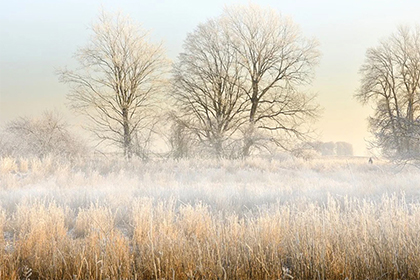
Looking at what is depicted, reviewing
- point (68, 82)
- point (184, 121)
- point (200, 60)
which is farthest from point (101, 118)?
point (200, 60)

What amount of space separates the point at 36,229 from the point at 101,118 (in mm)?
17074

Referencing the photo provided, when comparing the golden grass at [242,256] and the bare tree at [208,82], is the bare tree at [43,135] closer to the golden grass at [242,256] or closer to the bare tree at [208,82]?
the bare tree at [208,82]

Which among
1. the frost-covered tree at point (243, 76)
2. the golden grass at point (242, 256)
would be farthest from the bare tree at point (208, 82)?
the golden grass at point (242, 256)

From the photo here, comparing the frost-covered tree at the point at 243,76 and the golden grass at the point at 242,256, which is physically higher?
the frost-covered tree at the point at 243,76

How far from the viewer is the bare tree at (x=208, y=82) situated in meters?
21.4

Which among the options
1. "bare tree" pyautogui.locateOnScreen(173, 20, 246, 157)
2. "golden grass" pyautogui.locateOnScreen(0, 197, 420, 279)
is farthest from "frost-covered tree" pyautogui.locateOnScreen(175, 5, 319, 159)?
"golden grass" pyautogui.locateOnScreen(0, 197, 420, 279)

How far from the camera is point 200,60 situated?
70.6 ft

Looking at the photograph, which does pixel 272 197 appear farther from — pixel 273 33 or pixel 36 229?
pixel 273 33

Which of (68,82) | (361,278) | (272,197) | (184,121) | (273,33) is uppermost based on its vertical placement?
(273,33)

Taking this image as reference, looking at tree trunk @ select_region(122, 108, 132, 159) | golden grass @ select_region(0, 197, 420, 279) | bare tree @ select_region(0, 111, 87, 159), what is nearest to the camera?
golden grass @ select_region(0, 197, 420, 279)

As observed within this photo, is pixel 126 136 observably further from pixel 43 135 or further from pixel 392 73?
pixel 392 73

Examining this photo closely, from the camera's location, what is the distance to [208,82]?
21781 millimetres

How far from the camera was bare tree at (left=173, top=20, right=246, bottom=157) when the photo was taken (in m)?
21.4

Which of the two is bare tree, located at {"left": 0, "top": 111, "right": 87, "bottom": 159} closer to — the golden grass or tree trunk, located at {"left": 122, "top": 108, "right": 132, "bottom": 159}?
tree trunk, located at {"left": 122, "top": 108, "right": 132, "bottom": 159}
